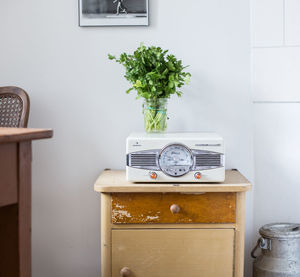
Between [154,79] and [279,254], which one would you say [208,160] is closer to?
[154,79]

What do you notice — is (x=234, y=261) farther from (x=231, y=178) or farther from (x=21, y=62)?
(x=21, y=62)

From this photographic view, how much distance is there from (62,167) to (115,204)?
21.8 inches

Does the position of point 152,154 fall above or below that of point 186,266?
above

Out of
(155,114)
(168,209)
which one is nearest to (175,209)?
(168,209)

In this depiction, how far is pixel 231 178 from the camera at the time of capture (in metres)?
1.85

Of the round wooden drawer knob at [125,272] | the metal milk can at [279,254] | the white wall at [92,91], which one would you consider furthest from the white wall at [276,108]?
the round wooden drawer knob at [125,272]

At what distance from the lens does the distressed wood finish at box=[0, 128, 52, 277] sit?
3.66 ft

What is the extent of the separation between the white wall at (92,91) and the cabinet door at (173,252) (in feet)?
1.58

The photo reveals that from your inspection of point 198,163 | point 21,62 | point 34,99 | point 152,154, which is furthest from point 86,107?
point 198,163

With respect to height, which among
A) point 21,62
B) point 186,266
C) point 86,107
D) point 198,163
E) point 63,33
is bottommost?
point 186,266

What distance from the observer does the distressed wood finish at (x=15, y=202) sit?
43.9 inches

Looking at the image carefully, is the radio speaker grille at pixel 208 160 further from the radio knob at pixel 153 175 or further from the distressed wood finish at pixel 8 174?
the distressed wood finish at pixel 8 174

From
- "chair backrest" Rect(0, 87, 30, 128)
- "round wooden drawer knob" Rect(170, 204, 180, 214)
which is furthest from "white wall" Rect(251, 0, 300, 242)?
"chair backrest" Rect(0, 87, 30, 128)

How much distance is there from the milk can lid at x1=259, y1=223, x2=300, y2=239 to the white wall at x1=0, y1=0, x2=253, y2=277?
6.7 inches
